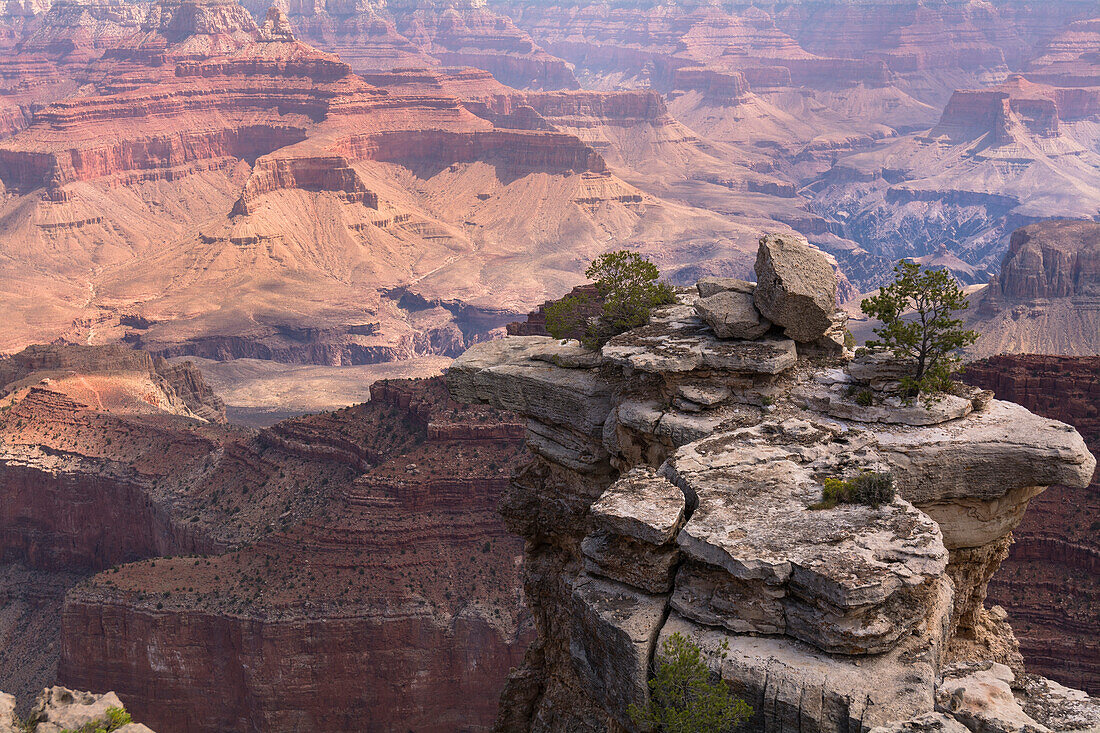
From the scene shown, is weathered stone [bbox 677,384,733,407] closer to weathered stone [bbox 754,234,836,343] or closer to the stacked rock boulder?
the stacked rock boulder

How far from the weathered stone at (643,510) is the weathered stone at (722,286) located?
11.0 meters

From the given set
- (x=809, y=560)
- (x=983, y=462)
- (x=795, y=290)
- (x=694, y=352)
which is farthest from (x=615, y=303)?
(x=809, y=560)

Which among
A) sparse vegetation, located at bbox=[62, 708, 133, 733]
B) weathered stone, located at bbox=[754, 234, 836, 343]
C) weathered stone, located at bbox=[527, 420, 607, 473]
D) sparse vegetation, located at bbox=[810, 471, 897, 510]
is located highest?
weathered stone, located at bbox=[754, 234, 836, 343]

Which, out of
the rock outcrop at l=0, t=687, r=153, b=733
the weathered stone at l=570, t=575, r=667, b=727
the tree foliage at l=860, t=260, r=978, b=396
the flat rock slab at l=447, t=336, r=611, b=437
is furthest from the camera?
the flat rock slab at l=447, t=336, r=611, b=437

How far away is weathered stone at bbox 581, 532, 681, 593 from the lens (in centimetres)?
2736

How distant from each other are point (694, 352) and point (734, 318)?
2037 mm

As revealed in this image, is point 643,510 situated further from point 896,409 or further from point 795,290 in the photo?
point 795,290

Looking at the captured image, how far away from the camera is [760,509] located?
2784cm

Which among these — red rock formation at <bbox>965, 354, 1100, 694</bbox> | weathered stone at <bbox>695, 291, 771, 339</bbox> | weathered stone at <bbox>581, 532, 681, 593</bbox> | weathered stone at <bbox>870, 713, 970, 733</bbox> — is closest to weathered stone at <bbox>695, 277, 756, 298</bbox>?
weathered stone at <bbox>695, 291, 771, 339</bbox>

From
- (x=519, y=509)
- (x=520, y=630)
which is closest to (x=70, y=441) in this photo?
(x=520, y=630)

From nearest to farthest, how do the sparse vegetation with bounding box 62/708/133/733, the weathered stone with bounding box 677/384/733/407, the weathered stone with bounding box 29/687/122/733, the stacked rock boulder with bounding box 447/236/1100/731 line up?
the stacked rock boulder with bounding box 447/236/1100/731, the weathered stone with bounding box 677/384/733/407, the sparse vegetation with bounding box 62/708/133/733, the weathered stone with bounding box 29/687/122/733

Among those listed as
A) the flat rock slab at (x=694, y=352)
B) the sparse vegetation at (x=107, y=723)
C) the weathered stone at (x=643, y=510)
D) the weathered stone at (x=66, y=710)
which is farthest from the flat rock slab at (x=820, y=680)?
the weathered stone at (x=66, y=710)

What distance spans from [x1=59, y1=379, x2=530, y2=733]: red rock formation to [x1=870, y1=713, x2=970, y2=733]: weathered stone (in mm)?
46090

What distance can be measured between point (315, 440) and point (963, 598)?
196 ft
